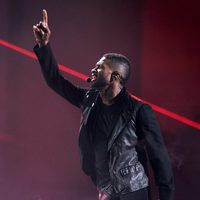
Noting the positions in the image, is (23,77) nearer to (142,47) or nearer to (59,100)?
(59,100)

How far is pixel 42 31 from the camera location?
1.98 metres

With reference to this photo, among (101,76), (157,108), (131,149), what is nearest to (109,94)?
(101,76)

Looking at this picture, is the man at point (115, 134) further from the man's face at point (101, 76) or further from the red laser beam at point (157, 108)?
the red laser beam at point (157, 108)

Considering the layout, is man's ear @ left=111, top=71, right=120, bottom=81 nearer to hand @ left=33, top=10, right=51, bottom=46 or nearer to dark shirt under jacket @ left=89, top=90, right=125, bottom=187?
dark shirt under jacket @ left=89, top=90, right=125, bottom=187

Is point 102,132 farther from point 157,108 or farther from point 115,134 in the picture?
point 157,108

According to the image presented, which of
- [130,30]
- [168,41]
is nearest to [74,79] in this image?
[130,30]

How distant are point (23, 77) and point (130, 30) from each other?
103 cm

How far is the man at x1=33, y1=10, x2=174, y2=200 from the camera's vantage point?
1911 mm

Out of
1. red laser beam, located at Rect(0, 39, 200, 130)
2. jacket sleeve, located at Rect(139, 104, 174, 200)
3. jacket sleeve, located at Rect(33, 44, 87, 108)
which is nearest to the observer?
jacket sleeve, located at Rect(139, 104, 174, 200)

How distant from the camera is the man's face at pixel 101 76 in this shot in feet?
6.72

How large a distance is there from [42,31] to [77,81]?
5.04 ft

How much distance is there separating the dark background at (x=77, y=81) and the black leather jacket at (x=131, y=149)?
1.41 m

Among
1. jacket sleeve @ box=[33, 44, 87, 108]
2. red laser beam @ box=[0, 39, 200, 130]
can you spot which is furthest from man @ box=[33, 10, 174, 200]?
red laser beam @ box=[0, 39, 200, 130]

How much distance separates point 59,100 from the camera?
3.49 metres
